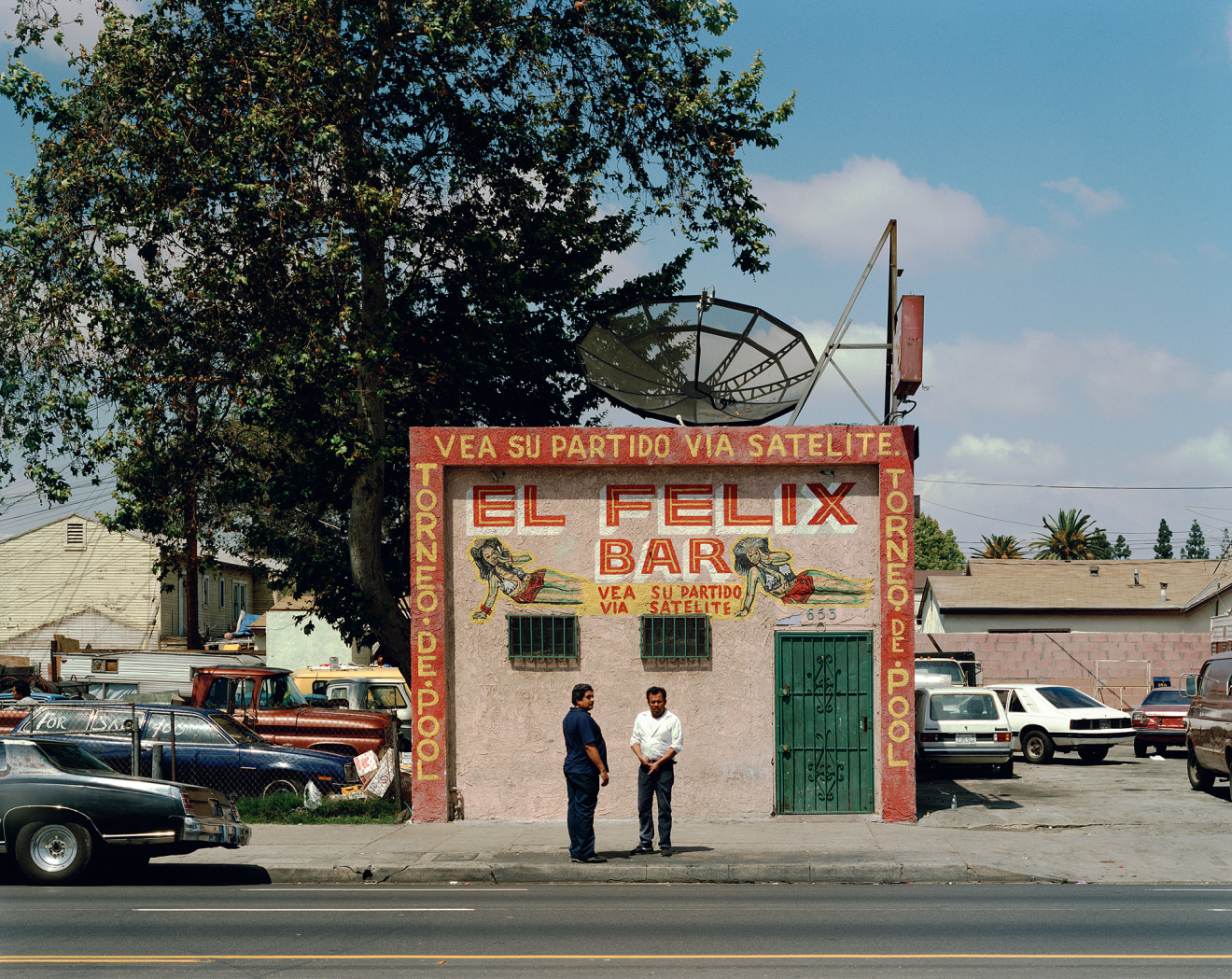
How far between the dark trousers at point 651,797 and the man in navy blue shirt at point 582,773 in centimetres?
60

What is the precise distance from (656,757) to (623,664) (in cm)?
246

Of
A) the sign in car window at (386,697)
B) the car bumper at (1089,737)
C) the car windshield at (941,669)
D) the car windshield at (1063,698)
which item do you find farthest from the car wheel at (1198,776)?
the sign in car window at (386,697)

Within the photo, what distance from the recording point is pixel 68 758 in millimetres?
11969

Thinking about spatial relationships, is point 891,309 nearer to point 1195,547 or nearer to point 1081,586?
point 1081,586

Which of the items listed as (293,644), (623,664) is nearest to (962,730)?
(623,664)

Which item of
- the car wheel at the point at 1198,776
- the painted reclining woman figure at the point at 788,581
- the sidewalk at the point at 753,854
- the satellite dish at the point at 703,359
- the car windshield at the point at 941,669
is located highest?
the satellite dish at the point at 703,359

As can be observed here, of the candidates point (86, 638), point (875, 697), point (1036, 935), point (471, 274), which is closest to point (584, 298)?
point (471, 274)

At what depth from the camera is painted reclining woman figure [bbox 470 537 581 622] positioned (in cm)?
1538

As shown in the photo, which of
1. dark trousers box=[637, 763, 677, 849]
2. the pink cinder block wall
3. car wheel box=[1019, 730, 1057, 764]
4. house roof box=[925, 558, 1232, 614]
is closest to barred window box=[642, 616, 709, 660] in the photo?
dark trousers box=[637, 763, 677, 849]

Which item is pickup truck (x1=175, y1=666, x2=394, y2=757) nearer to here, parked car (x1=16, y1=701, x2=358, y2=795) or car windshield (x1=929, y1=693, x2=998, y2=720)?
parked car (x1=16, y1=701, x2=358, y2=795)

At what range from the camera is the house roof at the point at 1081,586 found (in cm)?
4406

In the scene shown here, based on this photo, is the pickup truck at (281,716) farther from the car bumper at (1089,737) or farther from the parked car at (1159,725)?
the parked car at (1159,725)

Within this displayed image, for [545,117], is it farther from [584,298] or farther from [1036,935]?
[1036,935]

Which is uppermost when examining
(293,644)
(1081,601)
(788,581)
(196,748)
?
(788,581)
